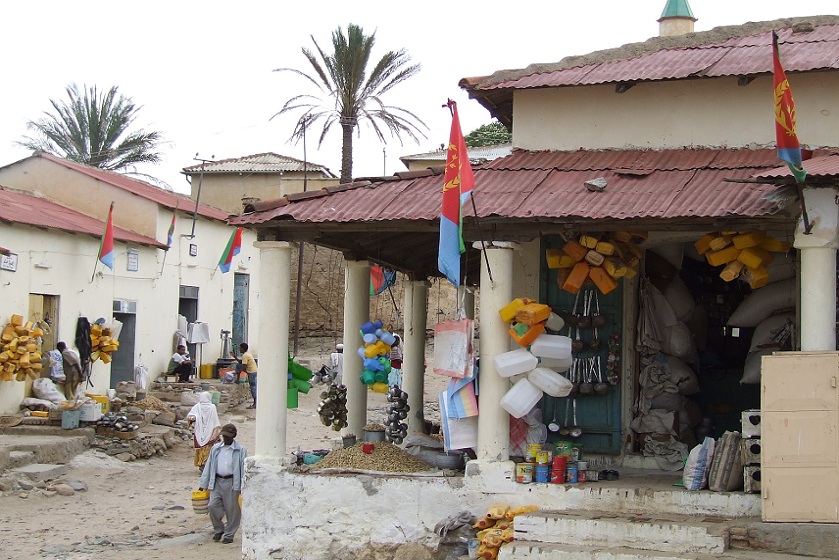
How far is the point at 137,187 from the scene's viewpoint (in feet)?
86.6

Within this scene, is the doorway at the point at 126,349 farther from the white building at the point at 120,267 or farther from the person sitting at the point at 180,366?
the person sitting at the point at 180,366

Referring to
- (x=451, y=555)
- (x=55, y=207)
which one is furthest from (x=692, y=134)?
(x=55, y=207)

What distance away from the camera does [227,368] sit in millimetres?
26016

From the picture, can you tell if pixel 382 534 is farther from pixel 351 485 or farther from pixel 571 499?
pixel 571 499

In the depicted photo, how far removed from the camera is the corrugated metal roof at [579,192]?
948 centimetres

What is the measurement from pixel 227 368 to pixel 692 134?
16.8m

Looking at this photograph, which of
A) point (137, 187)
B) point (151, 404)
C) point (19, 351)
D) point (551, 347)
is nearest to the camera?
point (551, 347)

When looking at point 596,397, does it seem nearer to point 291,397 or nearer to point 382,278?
point 291,397

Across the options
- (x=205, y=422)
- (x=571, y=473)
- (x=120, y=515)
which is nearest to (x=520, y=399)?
(x=571, y=473)

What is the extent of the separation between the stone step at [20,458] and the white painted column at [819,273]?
1188 centimetres

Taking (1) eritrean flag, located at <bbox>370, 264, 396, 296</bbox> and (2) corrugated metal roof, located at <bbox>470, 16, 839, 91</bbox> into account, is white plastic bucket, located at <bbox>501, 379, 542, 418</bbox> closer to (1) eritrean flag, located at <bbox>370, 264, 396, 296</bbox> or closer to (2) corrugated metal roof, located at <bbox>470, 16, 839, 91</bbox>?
(2) corrugated metal roof, located at <bbox>470, 16, 839, 91</bbox>

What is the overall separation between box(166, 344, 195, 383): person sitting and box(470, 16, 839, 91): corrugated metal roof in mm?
13839

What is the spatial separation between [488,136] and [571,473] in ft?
94.6

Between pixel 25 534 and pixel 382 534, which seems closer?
pixel 382 534
